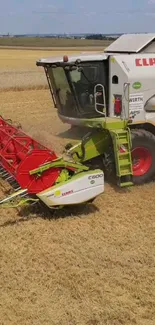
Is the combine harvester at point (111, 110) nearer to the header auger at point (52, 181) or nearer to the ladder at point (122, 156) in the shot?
the ladder at point (122, 156)

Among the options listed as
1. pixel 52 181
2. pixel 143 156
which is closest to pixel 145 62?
pixel 143 156

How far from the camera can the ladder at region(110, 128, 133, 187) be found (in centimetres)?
556

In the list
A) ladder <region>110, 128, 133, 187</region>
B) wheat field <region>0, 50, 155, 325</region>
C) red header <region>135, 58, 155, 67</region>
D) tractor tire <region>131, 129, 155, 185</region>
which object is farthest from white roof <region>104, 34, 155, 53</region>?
wheat field <region>0, 50, 155, 325</region>

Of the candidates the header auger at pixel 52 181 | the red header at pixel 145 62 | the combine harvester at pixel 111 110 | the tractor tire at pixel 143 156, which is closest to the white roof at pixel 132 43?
the combine harvester at pixel 111 110

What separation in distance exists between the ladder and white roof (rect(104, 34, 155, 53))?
1.35 m

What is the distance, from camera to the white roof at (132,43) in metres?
6.22

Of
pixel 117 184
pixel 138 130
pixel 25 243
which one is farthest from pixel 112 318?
pixel 138 130

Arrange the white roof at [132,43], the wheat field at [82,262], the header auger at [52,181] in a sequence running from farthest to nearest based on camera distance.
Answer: the white roof at [132,43] < the header auger at [52,181] < the wheat field at [82,262]

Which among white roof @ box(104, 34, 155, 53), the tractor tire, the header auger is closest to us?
the header auger

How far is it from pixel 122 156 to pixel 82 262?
1992 mm

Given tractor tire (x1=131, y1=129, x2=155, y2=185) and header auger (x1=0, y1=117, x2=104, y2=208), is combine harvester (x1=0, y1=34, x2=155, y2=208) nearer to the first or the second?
tractor tire (x1=131, y1=129, x2=155, y2=185)

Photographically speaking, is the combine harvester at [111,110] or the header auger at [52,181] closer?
the header auger at [52,181]

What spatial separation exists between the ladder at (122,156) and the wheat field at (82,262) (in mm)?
231

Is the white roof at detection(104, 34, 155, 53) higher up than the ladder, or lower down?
higher up
